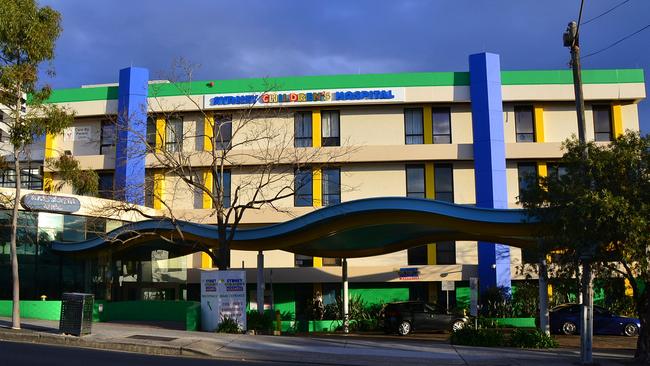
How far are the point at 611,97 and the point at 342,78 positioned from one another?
15.1 meters

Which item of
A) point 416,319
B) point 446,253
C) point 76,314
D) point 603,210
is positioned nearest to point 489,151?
point 446,253

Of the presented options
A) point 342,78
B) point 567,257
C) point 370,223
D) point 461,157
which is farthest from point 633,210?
point 342,78

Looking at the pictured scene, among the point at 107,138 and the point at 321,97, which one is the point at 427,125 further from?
the point at 107,138

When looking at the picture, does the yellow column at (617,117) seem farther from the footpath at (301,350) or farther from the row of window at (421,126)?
the footpath at (301,350)

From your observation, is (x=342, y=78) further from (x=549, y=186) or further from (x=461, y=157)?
(x=549, y=186)

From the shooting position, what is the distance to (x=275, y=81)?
3681 cm

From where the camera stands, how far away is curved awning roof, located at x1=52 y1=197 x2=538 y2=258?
21.9m

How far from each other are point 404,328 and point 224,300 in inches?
348

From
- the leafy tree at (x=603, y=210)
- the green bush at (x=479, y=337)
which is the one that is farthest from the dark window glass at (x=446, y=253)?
the leafy tree at (x=603, y=210)

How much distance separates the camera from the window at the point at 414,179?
37.6 metres

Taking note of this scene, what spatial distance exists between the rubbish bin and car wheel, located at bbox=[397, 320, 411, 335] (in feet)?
44.0

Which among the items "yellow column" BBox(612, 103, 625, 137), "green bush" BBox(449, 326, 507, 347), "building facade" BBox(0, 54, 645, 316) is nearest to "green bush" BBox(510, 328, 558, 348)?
"green bush" BBox(449, 326, 507, 347)

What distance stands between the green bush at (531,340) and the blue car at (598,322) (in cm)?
847

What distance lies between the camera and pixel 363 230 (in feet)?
84.8
